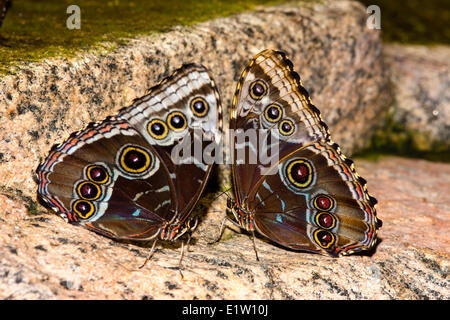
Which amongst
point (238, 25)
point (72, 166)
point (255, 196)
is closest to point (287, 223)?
point (255, 196)

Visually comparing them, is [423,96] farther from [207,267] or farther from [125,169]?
[125,169]

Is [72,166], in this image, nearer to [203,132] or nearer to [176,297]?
[203,132]

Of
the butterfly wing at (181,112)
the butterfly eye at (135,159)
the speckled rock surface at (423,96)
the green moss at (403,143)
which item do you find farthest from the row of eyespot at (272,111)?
the speckled rock surface at (423,96)

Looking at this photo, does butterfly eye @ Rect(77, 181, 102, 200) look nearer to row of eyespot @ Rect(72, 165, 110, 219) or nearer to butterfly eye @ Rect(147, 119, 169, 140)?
row of eyespot @ Rect(72, 165, 110, 219)

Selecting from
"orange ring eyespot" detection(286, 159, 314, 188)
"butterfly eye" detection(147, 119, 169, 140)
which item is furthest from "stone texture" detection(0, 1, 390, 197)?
"orange ring eyespot" detection(286, 159, 314, 188)

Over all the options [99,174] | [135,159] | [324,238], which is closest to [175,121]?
[135,159]

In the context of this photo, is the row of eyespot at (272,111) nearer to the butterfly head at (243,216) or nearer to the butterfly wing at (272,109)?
the butterfly wing at (272,109)
